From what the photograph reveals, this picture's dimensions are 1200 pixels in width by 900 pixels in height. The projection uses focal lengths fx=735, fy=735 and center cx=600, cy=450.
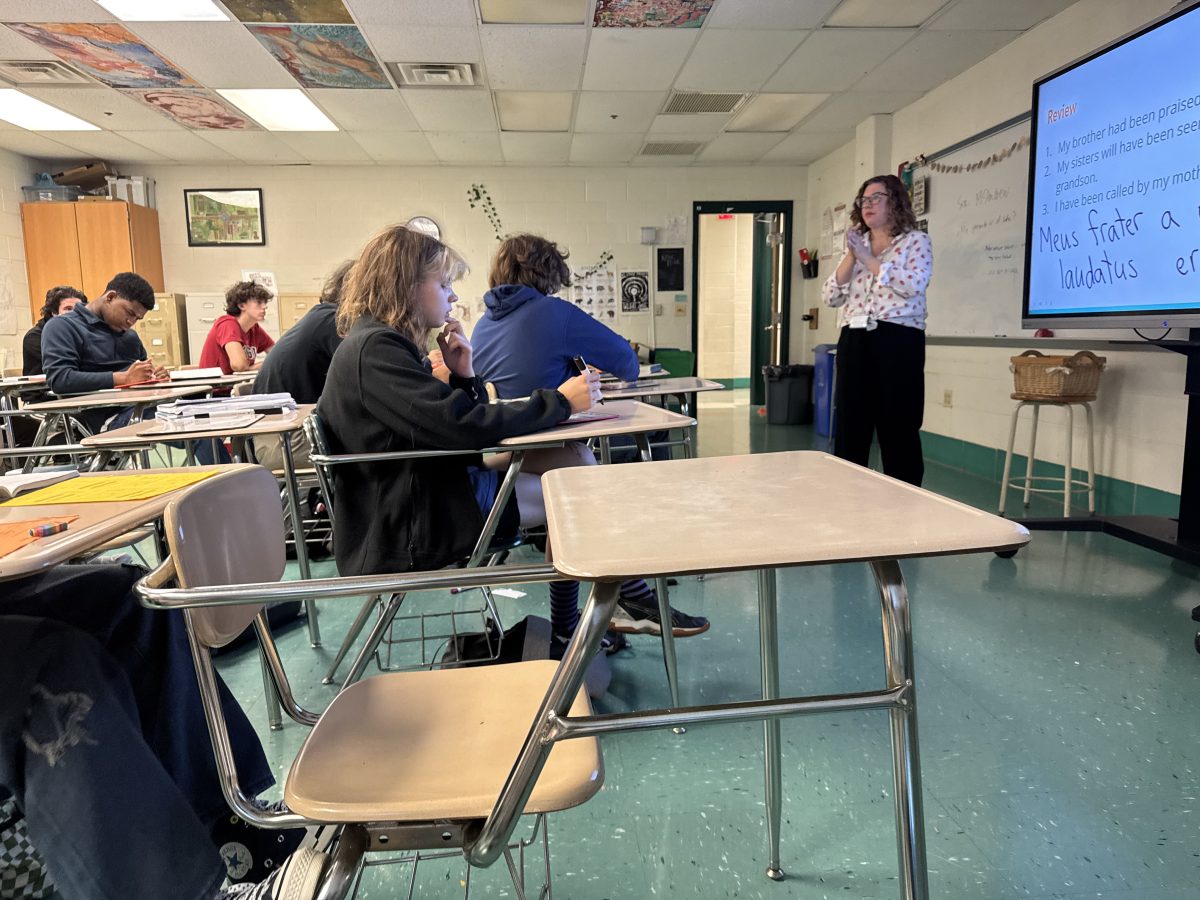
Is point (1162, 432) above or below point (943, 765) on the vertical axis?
above

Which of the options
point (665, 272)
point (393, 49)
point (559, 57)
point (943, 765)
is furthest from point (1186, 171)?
point (665, 272)

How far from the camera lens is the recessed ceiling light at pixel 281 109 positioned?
197 inches

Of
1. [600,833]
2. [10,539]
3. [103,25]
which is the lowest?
[600,833]

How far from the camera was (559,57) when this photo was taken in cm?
445

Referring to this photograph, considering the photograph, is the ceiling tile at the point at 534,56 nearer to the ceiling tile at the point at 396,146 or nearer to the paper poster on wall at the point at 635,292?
the ceiling tile at the point at 396,146

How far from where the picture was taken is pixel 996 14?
12.5 feet

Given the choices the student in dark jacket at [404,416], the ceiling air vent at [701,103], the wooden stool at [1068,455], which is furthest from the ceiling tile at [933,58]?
the student in dark jacket at [404,416]

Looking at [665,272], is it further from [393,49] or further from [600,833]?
[600,833]

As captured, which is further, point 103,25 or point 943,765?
point 103,25

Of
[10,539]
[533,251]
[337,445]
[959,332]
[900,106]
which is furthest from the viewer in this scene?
[900,106]

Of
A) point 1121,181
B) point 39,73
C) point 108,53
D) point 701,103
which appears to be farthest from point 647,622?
point 39,73

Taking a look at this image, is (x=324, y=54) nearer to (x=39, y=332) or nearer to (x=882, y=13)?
(x=39, y=332)

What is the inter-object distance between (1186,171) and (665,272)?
559cm

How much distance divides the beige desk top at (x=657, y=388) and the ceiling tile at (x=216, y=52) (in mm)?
3003
